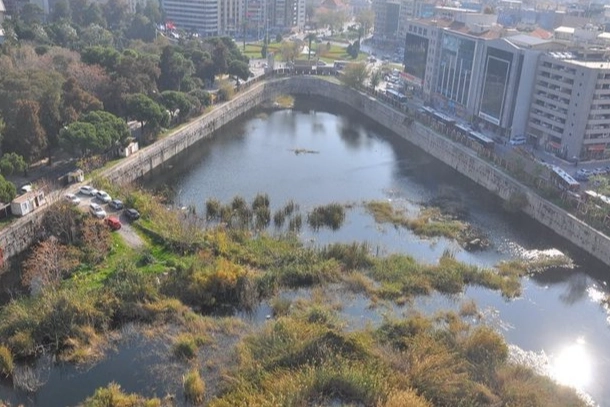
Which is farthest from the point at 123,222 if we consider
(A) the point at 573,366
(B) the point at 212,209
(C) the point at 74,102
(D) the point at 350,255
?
(A) the point at 573,366

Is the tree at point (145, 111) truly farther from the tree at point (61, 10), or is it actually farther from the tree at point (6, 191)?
the tree at point (61, 10)

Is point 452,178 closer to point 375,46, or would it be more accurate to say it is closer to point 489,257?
point 489,257

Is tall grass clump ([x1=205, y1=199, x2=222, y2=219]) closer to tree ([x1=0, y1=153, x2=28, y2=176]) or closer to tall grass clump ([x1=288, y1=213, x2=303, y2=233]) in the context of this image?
tall grass clump ([x1=288, y1=213, x2=303, y2=233])

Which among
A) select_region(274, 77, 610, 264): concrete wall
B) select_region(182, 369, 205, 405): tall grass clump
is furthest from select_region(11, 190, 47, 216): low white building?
select_region(274, 77, 610, 264): concrete wall

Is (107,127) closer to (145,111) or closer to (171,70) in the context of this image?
(145,111)

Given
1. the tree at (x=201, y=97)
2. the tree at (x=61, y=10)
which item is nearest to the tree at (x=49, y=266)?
the tree at (x=201, y=97)

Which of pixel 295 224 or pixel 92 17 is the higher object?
pixel 92 17
